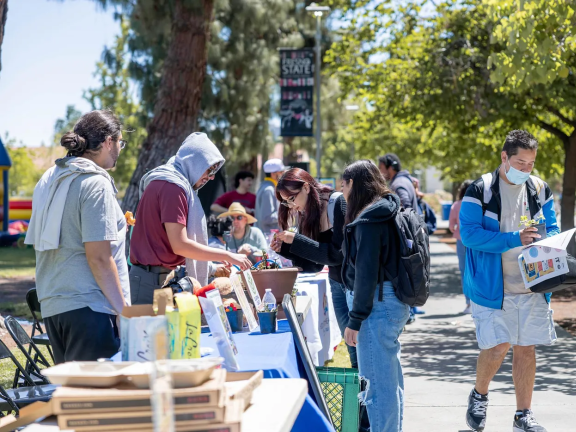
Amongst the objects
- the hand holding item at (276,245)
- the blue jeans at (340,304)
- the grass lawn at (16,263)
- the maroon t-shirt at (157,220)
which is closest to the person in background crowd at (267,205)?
the blue jeans at (340,304)

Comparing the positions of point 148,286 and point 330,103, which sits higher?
point 330,103

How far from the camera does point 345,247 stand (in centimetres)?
457

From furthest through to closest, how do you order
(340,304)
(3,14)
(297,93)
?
(297,93) → (3,14) → (340,304)

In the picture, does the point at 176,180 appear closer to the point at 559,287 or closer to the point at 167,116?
the point at 559,287

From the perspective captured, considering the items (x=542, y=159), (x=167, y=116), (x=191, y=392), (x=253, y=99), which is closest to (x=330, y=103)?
(x=253, y=99)

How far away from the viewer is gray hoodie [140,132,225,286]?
14.9 ft

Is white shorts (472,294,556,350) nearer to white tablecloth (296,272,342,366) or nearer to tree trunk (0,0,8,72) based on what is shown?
white tablecloth (296,272,342,366)

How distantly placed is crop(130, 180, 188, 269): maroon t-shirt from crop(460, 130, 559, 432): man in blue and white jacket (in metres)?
1.90

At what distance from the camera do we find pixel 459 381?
7.17 metres

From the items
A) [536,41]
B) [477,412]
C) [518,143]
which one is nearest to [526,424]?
[477,412]

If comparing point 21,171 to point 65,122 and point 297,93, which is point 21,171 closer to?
point 65,122

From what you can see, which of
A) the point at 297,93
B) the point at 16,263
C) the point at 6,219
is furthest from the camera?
the point at 6,219

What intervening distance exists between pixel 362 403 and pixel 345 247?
35.2 inches

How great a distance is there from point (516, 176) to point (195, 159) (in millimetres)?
2123
